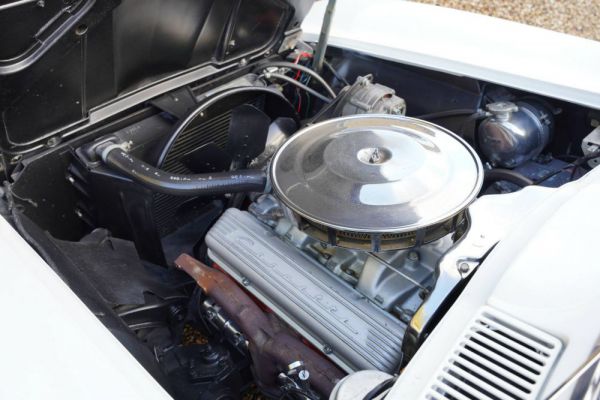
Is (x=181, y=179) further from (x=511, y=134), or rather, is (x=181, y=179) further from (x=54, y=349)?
(x=511, y=134)

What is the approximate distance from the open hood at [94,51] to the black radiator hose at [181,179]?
16 cm

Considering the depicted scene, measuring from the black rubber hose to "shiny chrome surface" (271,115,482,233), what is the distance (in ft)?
0.90

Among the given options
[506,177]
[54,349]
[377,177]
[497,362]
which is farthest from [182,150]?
[497,362]

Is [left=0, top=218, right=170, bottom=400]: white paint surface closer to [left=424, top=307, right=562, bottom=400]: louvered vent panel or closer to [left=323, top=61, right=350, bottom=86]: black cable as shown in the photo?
[left=424, top=307, right=562, bottom=400]: louvered vent panel

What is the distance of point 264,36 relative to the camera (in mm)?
1931

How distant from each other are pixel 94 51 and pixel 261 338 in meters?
0.78

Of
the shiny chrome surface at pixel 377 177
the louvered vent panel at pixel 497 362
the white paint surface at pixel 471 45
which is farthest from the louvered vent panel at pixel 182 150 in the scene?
the louvered vent panel at pixel 497 362

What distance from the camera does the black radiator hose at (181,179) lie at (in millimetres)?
1371

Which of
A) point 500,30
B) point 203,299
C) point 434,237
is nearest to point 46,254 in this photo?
point 203,299

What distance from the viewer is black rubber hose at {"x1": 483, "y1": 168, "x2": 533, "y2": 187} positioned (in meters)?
1.58

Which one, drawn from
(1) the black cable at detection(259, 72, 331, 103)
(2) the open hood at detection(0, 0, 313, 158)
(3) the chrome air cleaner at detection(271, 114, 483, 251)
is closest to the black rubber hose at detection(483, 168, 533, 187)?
(3) the chrome air cleaner at detection(271, 114, 483, 251)

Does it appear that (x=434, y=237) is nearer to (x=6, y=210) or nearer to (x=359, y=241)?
(x=359, y=241)

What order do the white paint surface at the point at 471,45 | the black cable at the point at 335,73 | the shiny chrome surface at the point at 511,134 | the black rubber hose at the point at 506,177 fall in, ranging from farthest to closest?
the black cable at the point at 335,73, the white paint surface at the point at 471,45, the shiny chrome surface at the point at 511,134, the black rubber hose at the point at 506,177

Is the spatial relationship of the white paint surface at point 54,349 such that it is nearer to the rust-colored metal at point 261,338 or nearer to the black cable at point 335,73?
the rust-colored metal at point 261,338
